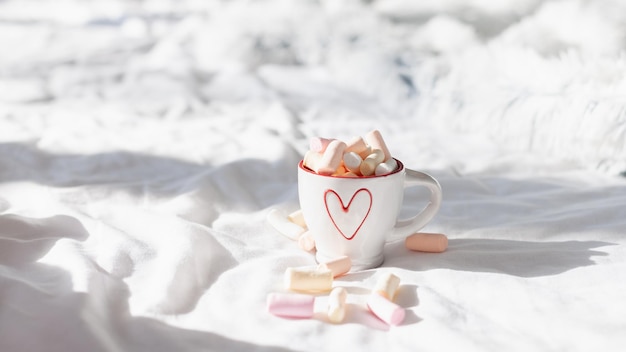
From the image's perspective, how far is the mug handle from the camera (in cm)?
92

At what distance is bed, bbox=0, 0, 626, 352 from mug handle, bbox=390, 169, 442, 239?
50 mm

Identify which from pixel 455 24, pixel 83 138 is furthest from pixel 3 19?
pixel 455 24

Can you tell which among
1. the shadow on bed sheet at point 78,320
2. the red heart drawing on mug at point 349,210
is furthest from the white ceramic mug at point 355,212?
the shadow on bed sheet at point 78,320

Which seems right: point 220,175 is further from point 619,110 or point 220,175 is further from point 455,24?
point 455,24

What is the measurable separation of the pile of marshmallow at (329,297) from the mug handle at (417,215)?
0.37 ft

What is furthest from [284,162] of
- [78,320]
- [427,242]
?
[78,320]

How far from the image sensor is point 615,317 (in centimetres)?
74

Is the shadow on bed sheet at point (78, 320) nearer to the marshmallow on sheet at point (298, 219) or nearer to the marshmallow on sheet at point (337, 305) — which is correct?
the marshmallow on sheet at point (337, 305)

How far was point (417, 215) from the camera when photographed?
3.05 ft

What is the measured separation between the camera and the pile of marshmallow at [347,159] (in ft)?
2.78

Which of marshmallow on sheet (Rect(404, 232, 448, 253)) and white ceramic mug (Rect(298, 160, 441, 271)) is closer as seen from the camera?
white ceramic mug (Rect(298, 160, 441, 271))

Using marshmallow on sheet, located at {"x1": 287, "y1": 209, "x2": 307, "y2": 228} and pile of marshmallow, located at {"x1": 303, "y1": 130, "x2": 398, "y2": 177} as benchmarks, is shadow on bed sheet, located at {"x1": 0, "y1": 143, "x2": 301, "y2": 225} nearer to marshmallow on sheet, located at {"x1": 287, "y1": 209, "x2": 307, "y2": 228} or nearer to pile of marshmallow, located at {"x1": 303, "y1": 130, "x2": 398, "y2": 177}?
marshmallow on sheet, located at {"x1": 287, "y1": 209, "x2": 307, "y2": 228}

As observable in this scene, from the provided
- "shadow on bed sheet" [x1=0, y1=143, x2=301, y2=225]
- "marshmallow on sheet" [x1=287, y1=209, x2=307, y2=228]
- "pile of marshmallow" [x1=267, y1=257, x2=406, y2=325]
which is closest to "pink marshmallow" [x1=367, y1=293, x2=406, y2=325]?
"pile of marshmallow" [x1=267, y1=257, x2=406, y2=325]

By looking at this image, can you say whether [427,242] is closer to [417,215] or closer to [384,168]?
[417,215]
